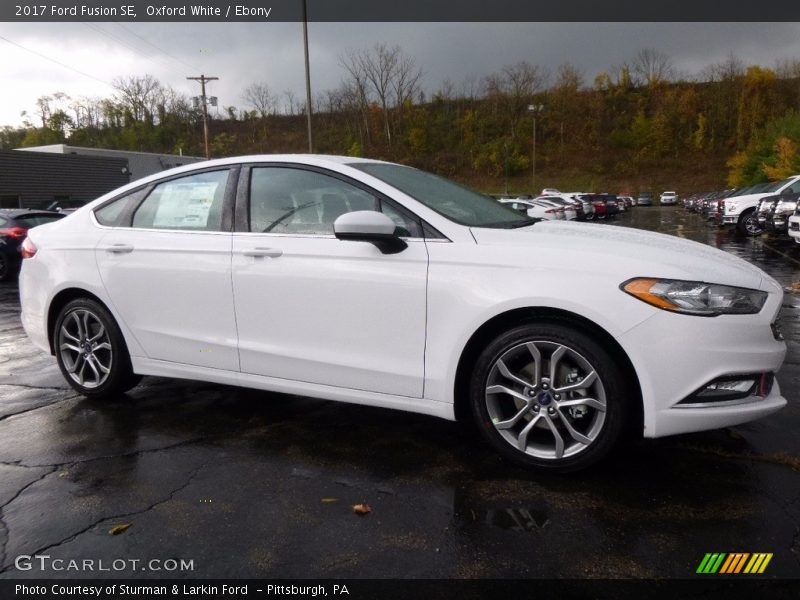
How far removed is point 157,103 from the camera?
81375 millimetres

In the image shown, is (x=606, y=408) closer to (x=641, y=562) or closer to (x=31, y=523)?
(x=641, y=562)

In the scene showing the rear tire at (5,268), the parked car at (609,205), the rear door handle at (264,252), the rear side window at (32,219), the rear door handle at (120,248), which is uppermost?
the rear door handle at (264,252)

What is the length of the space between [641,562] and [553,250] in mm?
1373

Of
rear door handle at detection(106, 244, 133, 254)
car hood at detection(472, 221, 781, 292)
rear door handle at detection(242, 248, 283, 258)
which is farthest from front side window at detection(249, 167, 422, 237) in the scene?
rear door handle at detection(106, 244, 133, 254)

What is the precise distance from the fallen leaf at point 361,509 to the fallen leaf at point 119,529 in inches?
37.7

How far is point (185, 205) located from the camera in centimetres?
386

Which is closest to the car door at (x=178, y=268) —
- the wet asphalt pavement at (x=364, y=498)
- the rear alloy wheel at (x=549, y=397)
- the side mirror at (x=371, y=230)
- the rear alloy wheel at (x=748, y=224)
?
the wet asphalt pavement at (x=364, y=498)

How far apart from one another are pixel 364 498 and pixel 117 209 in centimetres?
268

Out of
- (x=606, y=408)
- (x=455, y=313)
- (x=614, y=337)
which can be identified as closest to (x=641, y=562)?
(x=606, y=408)

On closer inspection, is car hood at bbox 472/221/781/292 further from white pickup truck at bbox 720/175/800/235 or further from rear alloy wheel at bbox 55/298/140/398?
white pickup truck at bbox 720/175/800/235

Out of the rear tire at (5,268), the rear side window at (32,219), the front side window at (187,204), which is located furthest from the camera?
the rear side window at (32,219)

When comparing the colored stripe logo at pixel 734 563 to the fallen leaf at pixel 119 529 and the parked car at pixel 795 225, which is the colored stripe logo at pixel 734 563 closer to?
the fallen leaf at pixel 119 529

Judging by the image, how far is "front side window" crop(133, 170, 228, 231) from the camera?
12.2 ft

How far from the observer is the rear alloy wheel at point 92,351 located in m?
4.06
